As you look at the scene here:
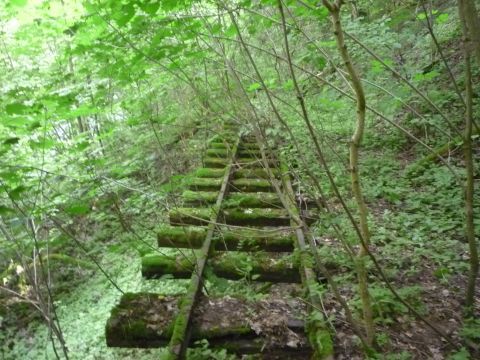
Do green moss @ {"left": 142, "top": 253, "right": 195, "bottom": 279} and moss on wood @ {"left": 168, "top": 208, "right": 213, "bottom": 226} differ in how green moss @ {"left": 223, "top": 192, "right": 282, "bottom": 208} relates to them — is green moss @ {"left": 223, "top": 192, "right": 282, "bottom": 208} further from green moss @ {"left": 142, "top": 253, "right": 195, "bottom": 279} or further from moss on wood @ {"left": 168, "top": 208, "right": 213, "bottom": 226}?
green moss @ {"left": 142, "top": 253, "right": 195, "bottom": 279}

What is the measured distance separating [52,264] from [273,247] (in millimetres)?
6268

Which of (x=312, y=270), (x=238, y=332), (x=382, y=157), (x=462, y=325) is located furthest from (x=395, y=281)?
(x=382, y=157)

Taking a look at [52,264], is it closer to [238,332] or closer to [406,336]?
[238,332]

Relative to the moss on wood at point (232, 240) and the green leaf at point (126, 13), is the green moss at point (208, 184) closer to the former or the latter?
the moss on wood at point (232, 240)

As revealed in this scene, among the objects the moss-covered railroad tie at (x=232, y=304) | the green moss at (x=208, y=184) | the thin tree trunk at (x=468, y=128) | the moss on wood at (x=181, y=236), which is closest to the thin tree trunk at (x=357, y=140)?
the moss-covered railroad tie at (x=232, y=304)

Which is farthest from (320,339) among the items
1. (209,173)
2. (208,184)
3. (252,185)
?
(209,173)

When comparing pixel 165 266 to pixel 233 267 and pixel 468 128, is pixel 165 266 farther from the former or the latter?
pixel 468 128

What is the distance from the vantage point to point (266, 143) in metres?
2.53

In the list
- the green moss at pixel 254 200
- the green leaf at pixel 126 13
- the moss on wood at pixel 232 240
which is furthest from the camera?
the green moss at pixel 254 200

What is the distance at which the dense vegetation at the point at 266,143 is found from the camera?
2768mm

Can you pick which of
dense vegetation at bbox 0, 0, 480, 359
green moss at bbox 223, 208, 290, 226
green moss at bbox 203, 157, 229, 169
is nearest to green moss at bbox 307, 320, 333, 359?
dense vegetation at bbox 0, 0, 480, 359

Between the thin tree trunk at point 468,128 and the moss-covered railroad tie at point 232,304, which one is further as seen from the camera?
the moss-covered railroad tie at point 232,304

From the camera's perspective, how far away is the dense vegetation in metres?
2.77

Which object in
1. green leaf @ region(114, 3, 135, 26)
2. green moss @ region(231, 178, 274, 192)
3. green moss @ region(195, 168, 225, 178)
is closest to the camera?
green leaf @ region(114, 3, 135, 26)
